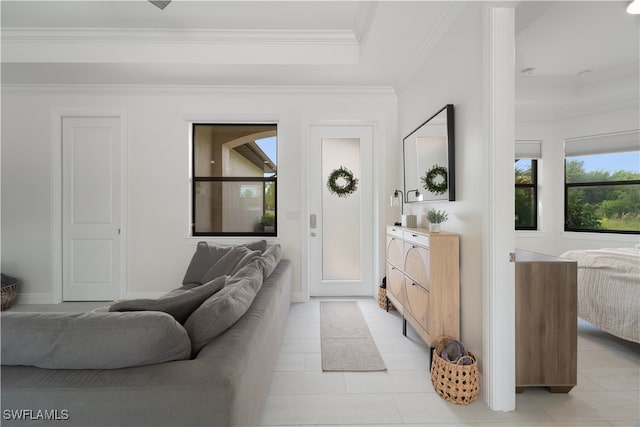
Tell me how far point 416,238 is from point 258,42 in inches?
97.7

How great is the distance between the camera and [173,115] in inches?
150

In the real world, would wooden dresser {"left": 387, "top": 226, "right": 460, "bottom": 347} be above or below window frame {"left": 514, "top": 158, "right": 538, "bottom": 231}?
below

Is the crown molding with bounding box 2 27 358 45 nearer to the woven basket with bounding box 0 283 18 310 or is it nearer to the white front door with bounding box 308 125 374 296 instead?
the white front door with bounding box 308 125 374 296

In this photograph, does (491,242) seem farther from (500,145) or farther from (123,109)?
(123,109)

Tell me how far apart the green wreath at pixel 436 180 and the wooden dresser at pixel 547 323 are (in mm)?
820

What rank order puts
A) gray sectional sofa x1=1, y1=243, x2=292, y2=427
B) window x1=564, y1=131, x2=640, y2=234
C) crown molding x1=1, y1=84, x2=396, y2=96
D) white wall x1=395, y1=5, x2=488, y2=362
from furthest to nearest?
1. window x1=564, y1=131, x2=640, y2=234
2. crown molding x1=1, y1=84, x2=396, y2=96
3. white wall x1=395, y1=5, x2=488, y2=362
4. gray sectional sofa x1=1, y1=243, x2=292, y2=427

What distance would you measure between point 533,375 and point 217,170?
3.71 m

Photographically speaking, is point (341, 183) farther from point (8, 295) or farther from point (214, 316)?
point (8, 295)

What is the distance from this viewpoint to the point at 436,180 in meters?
2.56

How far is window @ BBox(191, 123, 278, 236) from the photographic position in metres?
3.97

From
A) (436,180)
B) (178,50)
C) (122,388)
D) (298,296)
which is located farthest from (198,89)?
(122,388)

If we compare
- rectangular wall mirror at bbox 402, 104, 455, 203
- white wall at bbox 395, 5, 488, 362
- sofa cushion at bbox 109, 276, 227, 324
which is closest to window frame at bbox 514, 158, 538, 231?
rectangular wall mirror at bbox 402, 104, 455, 203

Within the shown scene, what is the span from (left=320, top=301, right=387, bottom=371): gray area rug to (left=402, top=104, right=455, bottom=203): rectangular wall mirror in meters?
1.35

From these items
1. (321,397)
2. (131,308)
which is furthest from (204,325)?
(321,397)
